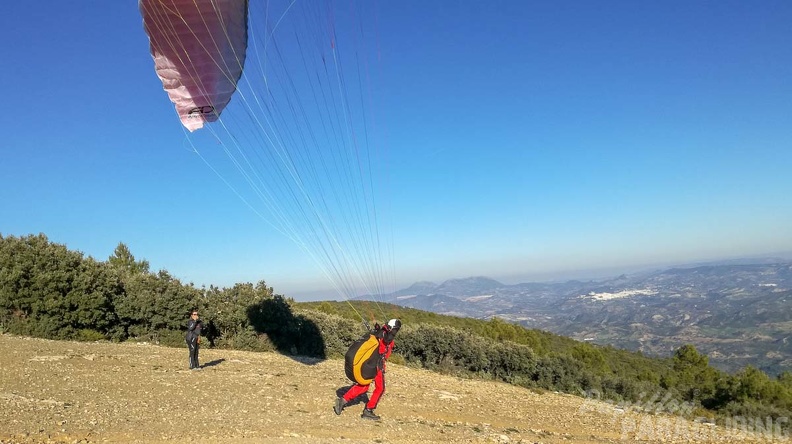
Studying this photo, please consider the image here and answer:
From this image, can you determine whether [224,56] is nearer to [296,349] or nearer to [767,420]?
[296,349]

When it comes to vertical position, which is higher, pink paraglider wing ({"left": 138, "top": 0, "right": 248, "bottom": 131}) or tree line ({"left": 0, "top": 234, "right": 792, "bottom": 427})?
pink paraglider wing ({"left": 138, "top": 0, "right": 248, "bottom": 131})

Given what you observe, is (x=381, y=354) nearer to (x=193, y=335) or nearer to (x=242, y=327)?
(x=193, y=335)

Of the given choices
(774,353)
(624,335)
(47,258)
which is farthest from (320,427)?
(624,335)

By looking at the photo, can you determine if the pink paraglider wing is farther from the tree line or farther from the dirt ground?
the tree line

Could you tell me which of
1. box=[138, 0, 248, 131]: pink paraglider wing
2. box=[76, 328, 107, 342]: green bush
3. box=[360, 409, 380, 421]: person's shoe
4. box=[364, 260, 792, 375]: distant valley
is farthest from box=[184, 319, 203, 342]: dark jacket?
box=[364, 260, 792, 375]: distant valley

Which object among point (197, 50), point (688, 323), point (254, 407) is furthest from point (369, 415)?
point (688, 323)
